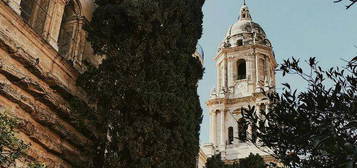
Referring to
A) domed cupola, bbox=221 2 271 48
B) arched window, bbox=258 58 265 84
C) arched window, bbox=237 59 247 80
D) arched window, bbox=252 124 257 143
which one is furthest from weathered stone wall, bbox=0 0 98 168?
domed cupola, bbox=221 2 271 48

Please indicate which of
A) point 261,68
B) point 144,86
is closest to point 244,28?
point 261,68

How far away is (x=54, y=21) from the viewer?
1113 centimetres

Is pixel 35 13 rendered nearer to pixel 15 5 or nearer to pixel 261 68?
pixel 15 5

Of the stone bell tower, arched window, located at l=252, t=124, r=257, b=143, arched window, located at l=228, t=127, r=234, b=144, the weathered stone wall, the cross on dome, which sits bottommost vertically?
arched window, located at l=252, t=124, r=257, b=143

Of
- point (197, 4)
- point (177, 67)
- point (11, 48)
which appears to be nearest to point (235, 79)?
point (197, 4)

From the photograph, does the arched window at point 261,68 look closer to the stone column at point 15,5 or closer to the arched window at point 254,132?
the stone column at point 15,5

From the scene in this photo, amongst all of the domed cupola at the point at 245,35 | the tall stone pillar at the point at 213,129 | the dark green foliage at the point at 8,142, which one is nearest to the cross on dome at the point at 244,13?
the domed cupola at the point at 245,35

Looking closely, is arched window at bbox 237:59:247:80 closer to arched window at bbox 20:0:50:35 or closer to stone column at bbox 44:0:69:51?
stone column at bbox 44:0:69:51

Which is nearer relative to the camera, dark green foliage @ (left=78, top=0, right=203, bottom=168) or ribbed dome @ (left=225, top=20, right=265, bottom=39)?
dark green foliage @ (left=78, top=0, right=203, bottom=168)

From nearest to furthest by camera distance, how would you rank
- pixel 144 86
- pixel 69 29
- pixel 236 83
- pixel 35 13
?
pixel 144 86 → pixel 35 13 → pixel 69 29 → pixel 236 83

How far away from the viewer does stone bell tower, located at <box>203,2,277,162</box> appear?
1158 inches

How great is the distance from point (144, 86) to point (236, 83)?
75.3ft

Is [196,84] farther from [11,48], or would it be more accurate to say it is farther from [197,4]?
[11,48]

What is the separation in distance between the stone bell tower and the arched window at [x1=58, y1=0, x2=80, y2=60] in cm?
1757
